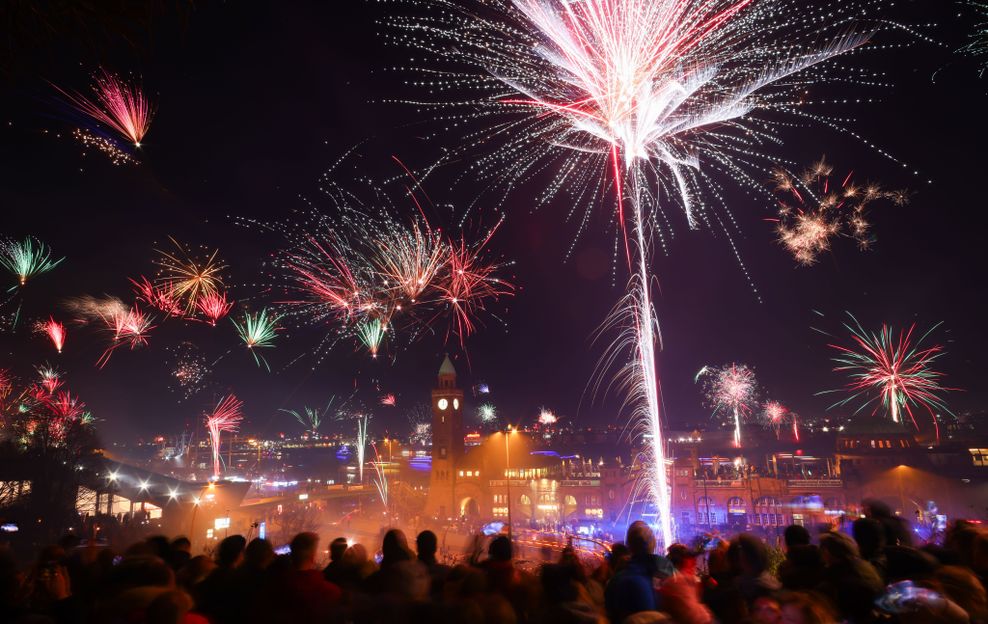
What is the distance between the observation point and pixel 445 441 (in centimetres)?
7188

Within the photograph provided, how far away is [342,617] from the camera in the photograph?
4371mm

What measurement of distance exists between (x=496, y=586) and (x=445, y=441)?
68589 millimetres

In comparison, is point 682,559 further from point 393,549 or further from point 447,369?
point 447,369

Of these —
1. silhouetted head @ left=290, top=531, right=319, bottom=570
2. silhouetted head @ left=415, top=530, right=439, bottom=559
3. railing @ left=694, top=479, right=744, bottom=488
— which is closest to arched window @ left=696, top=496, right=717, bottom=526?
railing @ left=694, top=479, right=744, bottom=488

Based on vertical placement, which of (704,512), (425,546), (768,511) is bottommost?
(704,512)

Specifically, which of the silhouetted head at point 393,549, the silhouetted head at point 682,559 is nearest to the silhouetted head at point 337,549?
the silhouetted head at point 393,549

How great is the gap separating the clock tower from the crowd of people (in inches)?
2534

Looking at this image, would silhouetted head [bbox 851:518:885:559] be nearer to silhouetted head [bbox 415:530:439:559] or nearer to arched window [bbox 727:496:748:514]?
silhouetted head [bbox 415:530:439:559]

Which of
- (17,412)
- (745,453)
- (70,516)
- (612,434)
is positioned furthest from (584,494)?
(17,412)

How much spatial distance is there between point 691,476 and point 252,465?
11115 centimetres

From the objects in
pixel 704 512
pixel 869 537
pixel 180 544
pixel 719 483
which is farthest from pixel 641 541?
pixel 704 512

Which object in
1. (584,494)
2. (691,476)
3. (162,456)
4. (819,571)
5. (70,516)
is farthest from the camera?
(162,456)

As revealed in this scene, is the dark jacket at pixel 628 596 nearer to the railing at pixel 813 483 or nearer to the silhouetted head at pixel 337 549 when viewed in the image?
the silhouetted head at pixel 337 549

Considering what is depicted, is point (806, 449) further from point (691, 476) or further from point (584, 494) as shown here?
point (584, 494)
